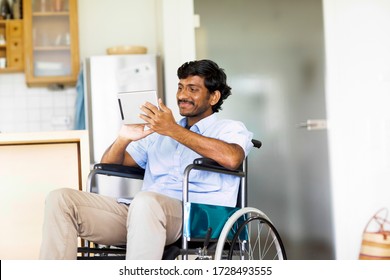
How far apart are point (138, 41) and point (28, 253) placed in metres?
1.83

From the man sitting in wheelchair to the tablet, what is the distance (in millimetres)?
17

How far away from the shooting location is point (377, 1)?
253 centimetres

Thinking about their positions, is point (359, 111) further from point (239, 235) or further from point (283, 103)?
point (239, 235)

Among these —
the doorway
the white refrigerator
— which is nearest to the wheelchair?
the doorway

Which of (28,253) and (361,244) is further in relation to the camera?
(361,244)

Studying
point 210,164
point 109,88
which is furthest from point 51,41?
point 210,164

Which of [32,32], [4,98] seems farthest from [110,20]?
[4,98]

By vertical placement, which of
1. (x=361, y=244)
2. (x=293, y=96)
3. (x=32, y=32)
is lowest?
(x=361, y=244)

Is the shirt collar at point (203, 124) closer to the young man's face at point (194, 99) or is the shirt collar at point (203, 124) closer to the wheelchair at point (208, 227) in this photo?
the young man's face at point (194, 99)

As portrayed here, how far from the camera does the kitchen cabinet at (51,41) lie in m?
3.41

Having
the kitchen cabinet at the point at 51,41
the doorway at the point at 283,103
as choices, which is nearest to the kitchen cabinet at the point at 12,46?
the kitchen cabinet at the point at 51,41

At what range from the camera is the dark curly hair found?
1.85 metres

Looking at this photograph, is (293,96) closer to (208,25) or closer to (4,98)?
(208,25)

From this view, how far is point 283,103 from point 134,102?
1237 millimetres
